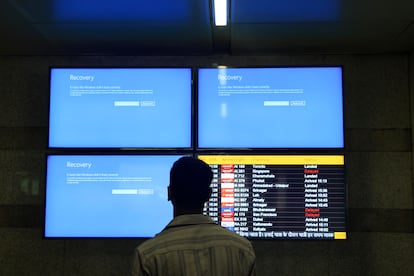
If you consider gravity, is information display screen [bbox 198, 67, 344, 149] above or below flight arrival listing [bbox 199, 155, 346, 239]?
above

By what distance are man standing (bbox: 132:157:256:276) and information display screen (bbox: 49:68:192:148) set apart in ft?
5.72

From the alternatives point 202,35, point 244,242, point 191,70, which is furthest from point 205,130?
point 244,242

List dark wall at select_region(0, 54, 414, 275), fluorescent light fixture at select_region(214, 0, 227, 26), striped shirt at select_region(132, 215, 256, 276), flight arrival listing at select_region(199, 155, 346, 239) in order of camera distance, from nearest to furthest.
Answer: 1. striped shirt at select_region(132, 215, 256, 276)
2. fluorescent light fixture at select_region(214, 0, 227, 26)
3. flight arrival listing at select_region(199, 155, 346, 239)
4. dark wall at select_region(0, 54, 414, 275)

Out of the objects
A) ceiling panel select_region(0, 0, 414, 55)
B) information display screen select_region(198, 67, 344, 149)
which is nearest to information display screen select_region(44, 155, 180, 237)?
information display screen select_region(198, 67, 344, 149)

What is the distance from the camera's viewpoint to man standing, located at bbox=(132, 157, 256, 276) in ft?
4.38

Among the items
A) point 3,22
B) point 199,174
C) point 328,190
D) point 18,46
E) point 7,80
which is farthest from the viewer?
point 7,80

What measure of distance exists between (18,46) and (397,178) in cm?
314

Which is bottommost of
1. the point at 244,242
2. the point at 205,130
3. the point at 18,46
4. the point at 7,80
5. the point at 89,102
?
the point at 244,242

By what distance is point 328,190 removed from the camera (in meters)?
3.01

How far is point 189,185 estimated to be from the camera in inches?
55.7

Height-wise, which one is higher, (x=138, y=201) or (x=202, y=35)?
(x=202, y=35)

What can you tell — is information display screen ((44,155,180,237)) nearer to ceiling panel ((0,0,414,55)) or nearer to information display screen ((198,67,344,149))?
information display screen ((198,67,344,149))

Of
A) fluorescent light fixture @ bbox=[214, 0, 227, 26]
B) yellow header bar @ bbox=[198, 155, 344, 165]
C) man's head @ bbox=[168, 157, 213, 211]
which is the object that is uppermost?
fluorescent light fixture @ bbox=[214, 0, 227, 26]

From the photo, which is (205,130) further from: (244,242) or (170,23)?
(244,242)
